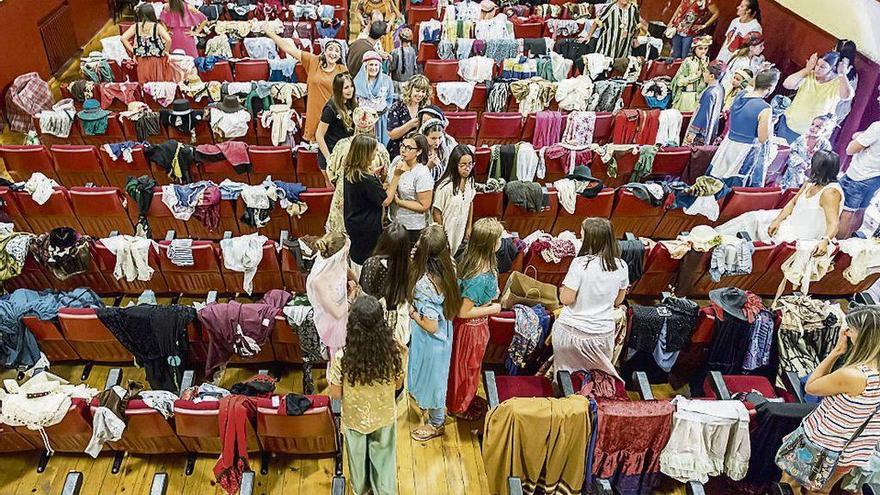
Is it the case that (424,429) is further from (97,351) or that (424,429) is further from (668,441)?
(97,351)

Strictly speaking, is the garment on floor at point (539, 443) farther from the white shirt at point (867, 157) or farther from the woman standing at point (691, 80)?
the woman standing at point (691, 80)

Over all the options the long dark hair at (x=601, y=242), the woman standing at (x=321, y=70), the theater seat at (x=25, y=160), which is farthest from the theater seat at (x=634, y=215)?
the theater seat at (x=25, y=160)

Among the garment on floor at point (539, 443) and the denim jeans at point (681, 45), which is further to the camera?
the denim jeans at point (681, 45)

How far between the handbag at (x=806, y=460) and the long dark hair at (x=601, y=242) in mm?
1435

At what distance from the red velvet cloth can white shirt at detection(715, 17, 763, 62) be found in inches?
248

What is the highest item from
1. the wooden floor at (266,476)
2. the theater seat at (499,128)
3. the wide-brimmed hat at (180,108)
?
the wide-brimmed hat at (180,108)

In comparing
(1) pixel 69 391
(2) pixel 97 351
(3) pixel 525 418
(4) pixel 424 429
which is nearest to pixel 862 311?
(3) pixel 525 418

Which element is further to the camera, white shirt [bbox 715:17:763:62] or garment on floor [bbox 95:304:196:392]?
white shirt [bbox 715:17:763:62]

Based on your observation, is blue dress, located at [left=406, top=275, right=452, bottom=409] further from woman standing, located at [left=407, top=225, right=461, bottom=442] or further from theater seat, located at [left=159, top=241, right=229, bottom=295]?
theater seat, located at [left=159, top=241, right=229, bottom=295]

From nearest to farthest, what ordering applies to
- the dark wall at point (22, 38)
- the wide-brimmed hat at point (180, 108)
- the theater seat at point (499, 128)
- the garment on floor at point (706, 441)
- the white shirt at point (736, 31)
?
the garment on floor at point (706, 441), the wide-brimmed hat at point (180, 108), the theater seat at point (499, 128), the dark wall at point (22, 38), the white shirt at point (736, 31)

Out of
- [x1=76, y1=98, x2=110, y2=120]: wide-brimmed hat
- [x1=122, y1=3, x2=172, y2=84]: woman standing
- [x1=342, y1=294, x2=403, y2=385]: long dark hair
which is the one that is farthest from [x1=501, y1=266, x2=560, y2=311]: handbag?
[x1=122, y1=3, x2=172, y2=84]: woman standing

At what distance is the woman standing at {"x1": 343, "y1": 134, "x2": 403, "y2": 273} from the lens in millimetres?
4652

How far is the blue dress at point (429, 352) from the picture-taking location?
12.9ft

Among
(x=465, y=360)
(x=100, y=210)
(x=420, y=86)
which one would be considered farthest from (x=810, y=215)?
(x=100, y=210)
